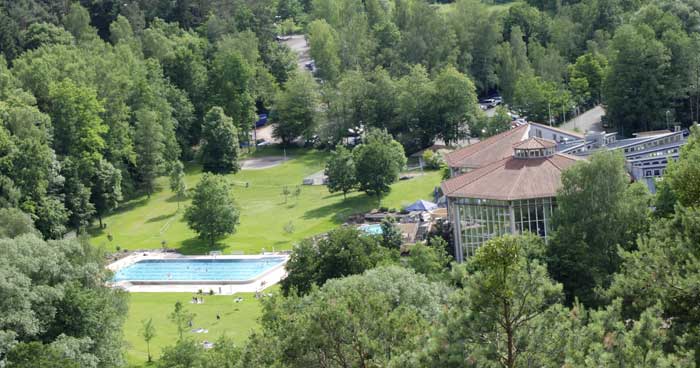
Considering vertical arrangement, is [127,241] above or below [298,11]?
below

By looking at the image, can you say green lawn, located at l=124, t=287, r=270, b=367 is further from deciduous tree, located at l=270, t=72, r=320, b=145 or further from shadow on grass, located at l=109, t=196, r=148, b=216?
deciduous tree, located at l=270, t=72, r=320, b=145

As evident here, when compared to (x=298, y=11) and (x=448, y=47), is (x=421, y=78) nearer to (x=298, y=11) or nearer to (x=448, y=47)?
(x=448, y=47)

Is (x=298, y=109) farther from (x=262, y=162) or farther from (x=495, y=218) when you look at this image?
(x=495, y=218)

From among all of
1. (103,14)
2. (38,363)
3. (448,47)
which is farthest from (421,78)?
(38,363)

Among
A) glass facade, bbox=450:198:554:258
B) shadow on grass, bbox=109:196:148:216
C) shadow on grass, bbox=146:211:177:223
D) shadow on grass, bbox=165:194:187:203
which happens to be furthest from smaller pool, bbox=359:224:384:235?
shadow on grass, bbox=109:196:148:216

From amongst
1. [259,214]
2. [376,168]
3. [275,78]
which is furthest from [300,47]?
[376,168]

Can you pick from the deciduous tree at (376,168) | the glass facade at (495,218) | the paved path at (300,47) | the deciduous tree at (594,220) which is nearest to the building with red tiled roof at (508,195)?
the glass facade at (495,218)

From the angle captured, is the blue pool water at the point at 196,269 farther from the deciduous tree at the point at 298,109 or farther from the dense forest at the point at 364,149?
the deciduous tree at the point at 298,109
